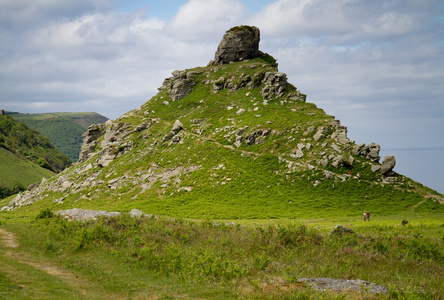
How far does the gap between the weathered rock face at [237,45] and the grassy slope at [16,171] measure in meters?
123

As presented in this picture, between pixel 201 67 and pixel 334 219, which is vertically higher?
pixel 201 67

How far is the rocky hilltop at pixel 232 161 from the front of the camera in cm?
5431

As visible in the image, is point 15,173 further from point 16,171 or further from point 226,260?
point 226,260

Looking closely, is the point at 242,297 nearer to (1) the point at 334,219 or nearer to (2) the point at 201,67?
(1) the point at 334,219

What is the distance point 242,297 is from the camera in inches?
567

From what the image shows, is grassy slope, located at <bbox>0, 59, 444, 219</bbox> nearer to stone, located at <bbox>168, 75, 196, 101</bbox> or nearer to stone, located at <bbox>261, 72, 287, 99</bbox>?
stone, located at <bbox>261, 72, 287, 99</bbox>

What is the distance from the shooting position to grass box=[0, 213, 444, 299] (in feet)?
51.8

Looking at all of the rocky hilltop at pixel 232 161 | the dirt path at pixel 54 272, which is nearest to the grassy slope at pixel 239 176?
the rocky hilltop at pixel 232 161

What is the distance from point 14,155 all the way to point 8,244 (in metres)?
177

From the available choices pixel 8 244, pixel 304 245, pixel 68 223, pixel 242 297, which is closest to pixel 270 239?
pixel 304 245

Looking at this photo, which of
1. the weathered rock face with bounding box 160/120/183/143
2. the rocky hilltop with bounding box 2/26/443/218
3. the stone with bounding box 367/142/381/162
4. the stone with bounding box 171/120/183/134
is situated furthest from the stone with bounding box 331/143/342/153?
the stone with bounding box 171/120/183/134

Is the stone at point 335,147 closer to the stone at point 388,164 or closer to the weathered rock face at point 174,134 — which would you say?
the stone at point 388,164

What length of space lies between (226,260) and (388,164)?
49.4 meters

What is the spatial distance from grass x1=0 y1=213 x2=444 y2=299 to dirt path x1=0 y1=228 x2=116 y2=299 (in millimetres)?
298
